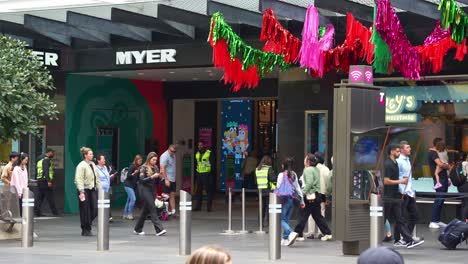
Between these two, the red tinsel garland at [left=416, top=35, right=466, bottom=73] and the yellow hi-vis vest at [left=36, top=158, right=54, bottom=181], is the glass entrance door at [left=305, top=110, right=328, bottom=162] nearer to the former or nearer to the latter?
the red tinsel garland at [left=416, top=35, right=466, bottom=73]

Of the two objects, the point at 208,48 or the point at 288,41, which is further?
the point at 208,48

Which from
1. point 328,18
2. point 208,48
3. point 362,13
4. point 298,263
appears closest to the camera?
point 298,263

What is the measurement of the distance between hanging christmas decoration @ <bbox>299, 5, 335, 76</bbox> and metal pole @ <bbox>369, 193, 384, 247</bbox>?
3971 mm

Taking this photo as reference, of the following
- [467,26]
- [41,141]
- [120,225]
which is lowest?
[120,225]

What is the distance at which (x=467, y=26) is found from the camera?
50.8 feet

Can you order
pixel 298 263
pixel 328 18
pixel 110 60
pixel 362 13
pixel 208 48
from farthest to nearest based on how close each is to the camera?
pixel 110 60, pixel 208 48, pixel 328 18, pixel 362 13, pixel 298 263

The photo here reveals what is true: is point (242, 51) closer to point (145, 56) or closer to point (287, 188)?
point (287, 188)

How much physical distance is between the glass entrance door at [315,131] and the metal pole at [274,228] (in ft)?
28.3

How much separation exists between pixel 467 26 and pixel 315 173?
154 inches

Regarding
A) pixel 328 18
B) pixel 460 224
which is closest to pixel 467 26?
pixel 460 224

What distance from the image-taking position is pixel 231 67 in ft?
60.0

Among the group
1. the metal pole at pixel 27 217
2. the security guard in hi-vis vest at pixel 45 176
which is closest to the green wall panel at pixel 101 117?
the security guard in hi-vis vest at pixel 45 176

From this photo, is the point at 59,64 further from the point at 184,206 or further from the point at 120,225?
the point at 184,206

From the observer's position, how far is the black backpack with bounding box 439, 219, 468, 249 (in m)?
16.4
